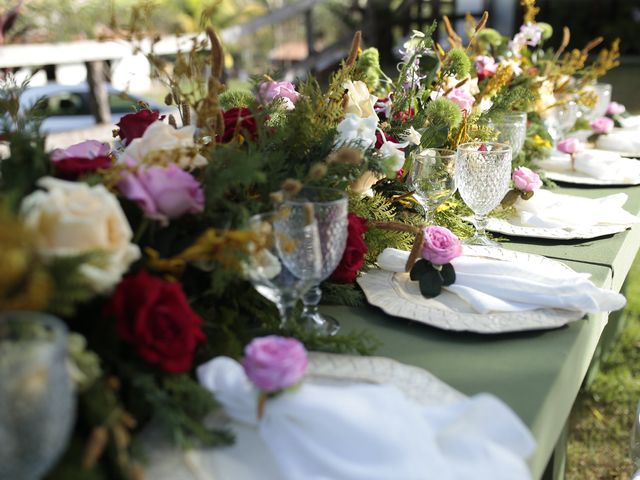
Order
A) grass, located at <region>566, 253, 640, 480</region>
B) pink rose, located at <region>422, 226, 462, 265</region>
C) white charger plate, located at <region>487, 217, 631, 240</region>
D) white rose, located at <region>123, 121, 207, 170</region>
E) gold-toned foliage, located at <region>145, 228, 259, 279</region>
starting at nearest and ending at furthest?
1. gold-toned foliage, located at <region>145, 228, 259, 279</region>
2. white rose, located at <region>123, 121, 207, 170</region>
3. pink rose, located at <region>422, 226, 462, 265</region>
4. white charger plate, located at <region>487, 217, 631, 240</region>
5. grass, located at <region>566, 253, 640, 480</region>

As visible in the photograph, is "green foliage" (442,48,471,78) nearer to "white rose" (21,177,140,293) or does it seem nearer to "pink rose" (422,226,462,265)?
"pink rose" (422,226,462,265)

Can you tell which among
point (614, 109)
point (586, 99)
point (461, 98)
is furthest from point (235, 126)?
point (614, 109)

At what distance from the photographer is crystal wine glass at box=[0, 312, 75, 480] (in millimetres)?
600

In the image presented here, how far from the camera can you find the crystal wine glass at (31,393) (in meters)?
0.60

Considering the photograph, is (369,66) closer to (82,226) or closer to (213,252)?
(213,252)

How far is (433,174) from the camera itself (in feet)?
4.85

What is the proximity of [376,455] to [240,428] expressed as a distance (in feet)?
0.60

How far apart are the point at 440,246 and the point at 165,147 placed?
0.52 m

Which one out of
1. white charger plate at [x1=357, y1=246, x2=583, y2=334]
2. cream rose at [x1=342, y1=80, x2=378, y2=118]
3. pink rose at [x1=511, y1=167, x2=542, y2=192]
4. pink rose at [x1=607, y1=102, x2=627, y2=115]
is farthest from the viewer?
pink rose at [x1=607, y1=102, x2=627, y2=115]

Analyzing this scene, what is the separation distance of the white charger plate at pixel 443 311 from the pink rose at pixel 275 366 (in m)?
0.40

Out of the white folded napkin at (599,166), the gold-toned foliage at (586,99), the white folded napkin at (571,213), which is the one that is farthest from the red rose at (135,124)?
the gold-toned foliage at (586,99)

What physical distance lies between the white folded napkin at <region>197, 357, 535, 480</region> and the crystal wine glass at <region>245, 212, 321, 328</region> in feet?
0.54

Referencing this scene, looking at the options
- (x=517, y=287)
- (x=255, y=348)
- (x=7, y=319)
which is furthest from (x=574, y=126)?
(x=7, y=319)

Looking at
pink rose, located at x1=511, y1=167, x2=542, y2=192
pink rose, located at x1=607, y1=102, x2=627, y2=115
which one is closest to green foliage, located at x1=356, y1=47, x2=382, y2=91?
pink rose, located at x1=511, y1=167, x2=542, y2=192
